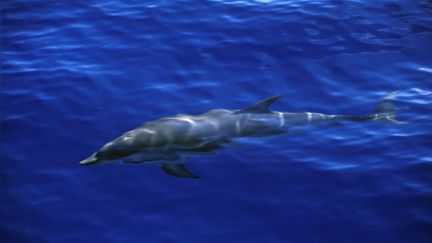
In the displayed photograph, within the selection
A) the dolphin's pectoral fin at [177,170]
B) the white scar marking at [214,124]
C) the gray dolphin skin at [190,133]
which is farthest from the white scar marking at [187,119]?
the dolphin's pectoral fin at [177,170]

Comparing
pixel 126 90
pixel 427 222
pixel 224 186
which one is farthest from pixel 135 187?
pixel 427 222

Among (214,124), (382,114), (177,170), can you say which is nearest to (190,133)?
(214,124)

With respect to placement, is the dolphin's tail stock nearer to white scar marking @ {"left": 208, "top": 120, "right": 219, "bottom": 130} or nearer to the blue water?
the blue water

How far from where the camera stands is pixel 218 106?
37.4 feet

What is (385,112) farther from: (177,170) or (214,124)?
(177,170)

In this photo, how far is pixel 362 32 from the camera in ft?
46.6

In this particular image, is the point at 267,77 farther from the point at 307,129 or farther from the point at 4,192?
the point at 4,192

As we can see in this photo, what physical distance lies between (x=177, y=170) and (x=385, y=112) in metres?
4.13

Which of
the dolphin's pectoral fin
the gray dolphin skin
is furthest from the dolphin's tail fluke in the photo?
the dolphin's pectoral fin

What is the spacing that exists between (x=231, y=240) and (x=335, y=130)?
3.38 metres

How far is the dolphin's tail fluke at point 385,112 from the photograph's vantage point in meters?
11.0

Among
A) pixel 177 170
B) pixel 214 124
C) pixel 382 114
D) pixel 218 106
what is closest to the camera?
pixel 177 170

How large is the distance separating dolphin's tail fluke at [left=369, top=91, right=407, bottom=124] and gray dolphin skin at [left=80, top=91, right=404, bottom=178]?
0.92 meters

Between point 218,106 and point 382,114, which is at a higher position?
point 218,106
